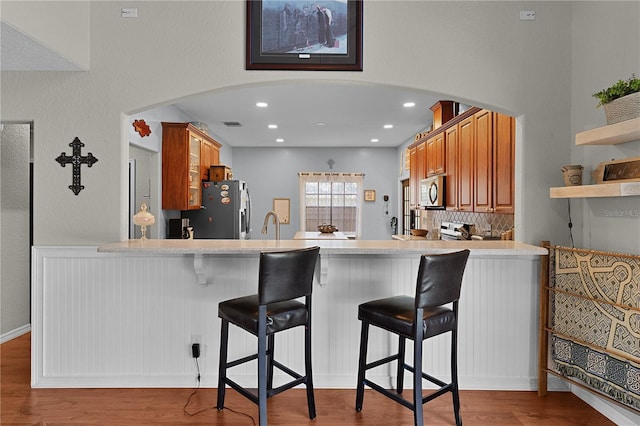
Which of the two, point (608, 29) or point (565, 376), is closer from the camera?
point (608, 29)

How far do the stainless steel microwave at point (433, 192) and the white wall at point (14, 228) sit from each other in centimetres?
425

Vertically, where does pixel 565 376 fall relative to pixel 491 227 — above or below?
below

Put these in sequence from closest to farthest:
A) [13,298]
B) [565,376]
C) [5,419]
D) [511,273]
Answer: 1. [5,419]
2. [565,376]
3. [511,273]
4. [13,298]

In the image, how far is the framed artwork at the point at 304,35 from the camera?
109 inches

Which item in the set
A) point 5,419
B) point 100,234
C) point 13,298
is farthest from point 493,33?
point 13,298

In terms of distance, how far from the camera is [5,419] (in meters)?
2.45

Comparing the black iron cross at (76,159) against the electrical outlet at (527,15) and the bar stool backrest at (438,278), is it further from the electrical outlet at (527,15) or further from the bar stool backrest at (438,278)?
the electrical outlet at (527,15)

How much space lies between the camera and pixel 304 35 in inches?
110

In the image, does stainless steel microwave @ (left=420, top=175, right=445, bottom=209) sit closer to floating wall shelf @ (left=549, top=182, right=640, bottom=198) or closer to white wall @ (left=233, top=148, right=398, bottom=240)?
floating wall shelf @ (left=549, top=182, right=640, bottom=198)

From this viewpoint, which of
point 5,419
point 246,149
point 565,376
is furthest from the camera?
point 246,149

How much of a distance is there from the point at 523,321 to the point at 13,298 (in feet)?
14.5

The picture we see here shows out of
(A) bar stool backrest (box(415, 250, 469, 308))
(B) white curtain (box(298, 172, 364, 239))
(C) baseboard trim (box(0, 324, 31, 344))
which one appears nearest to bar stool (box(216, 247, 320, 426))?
(A) bar stool backrest (box(415, 250, 469, 308))

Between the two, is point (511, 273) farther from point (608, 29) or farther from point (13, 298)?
point (13, 298)

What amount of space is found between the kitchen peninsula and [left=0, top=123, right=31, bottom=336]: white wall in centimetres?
154
